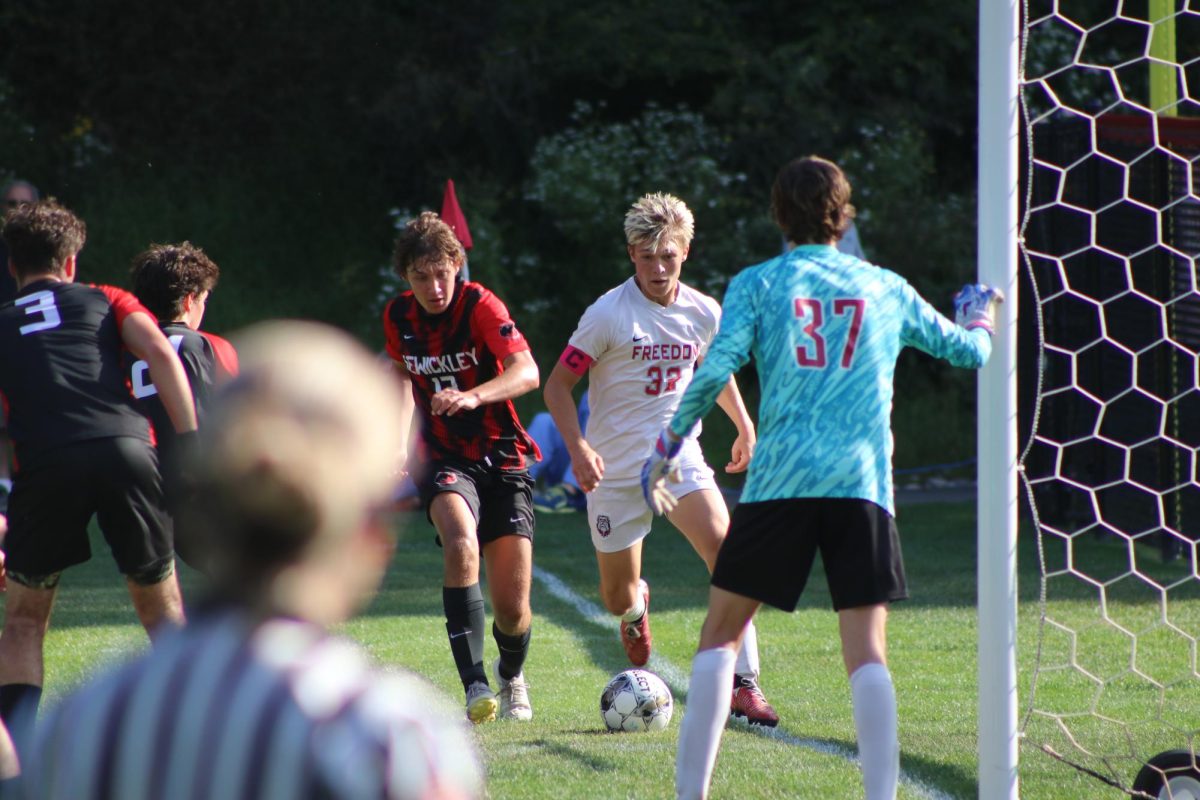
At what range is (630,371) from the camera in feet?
19.2

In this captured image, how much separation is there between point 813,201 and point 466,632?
2.41 metres

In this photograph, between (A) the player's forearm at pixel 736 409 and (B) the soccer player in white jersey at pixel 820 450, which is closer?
(B) the soccer player in white jersey at pixel 820 450

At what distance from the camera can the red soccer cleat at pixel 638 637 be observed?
6105mm

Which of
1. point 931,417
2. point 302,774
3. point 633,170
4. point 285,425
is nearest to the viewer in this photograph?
point 302,774

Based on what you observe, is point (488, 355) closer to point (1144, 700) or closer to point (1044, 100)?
point (1144, 700)

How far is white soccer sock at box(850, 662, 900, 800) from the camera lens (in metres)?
3.79

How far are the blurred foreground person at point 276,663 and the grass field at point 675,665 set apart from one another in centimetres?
122

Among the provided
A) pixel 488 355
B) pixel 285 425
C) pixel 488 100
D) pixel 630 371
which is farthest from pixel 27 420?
pixel 488 100

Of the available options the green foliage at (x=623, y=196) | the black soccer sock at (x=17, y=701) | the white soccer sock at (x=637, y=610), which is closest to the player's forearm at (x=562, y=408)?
the white soccer sock at (x=637, y=610)

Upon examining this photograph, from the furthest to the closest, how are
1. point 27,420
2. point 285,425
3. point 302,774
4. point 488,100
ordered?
point 488,100
point 27,420
point 285,425
point 302,774

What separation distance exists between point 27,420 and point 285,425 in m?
3.56

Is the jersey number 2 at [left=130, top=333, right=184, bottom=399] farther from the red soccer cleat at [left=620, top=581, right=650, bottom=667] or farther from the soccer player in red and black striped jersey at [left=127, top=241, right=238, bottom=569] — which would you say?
the red soccer cleat at [left=620, top=581, right=650, bottom=667]

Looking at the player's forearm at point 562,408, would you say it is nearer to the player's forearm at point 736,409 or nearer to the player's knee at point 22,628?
the player's forearm at point 736,409

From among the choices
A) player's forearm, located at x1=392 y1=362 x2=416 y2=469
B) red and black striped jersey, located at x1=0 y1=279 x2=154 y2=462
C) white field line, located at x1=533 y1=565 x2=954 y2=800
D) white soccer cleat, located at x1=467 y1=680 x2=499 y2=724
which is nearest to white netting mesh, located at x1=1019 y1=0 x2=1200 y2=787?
white field line, located at x1=533 y1=565 x2=954 y2=800
